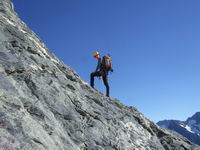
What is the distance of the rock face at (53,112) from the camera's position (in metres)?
16.3

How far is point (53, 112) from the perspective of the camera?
19641 millimetres

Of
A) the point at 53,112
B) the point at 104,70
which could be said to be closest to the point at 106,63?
the point at 104,70

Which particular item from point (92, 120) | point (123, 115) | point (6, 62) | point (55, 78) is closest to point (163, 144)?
point (123, 115)

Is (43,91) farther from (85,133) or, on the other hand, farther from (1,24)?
(1,24)

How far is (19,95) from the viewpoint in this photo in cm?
1838

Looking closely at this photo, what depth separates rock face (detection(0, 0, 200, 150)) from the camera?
53.6 feet

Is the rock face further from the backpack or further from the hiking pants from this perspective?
the backpack

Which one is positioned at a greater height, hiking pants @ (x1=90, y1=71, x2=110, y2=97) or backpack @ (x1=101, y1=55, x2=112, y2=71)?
backpack @ (x1=101, y1=55, x2=112, y2=71)

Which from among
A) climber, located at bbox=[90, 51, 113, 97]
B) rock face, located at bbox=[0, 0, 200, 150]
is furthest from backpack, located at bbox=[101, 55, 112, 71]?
rock face, located at bbox=[0, 0, 200, 150]

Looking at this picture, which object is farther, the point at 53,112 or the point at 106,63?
the point at 106,63

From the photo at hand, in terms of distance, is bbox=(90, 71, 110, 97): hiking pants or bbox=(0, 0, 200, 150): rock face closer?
bbox=(0, 0, 200, 150): rock face

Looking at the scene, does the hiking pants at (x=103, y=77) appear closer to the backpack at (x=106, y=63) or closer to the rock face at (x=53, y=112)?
the backpack at (x=106, y=63)

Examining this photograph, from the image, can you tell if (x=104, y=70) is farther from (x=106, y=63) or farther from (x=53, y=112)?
(x=53, y=112)

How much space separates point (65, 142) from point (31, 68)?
230 inches
